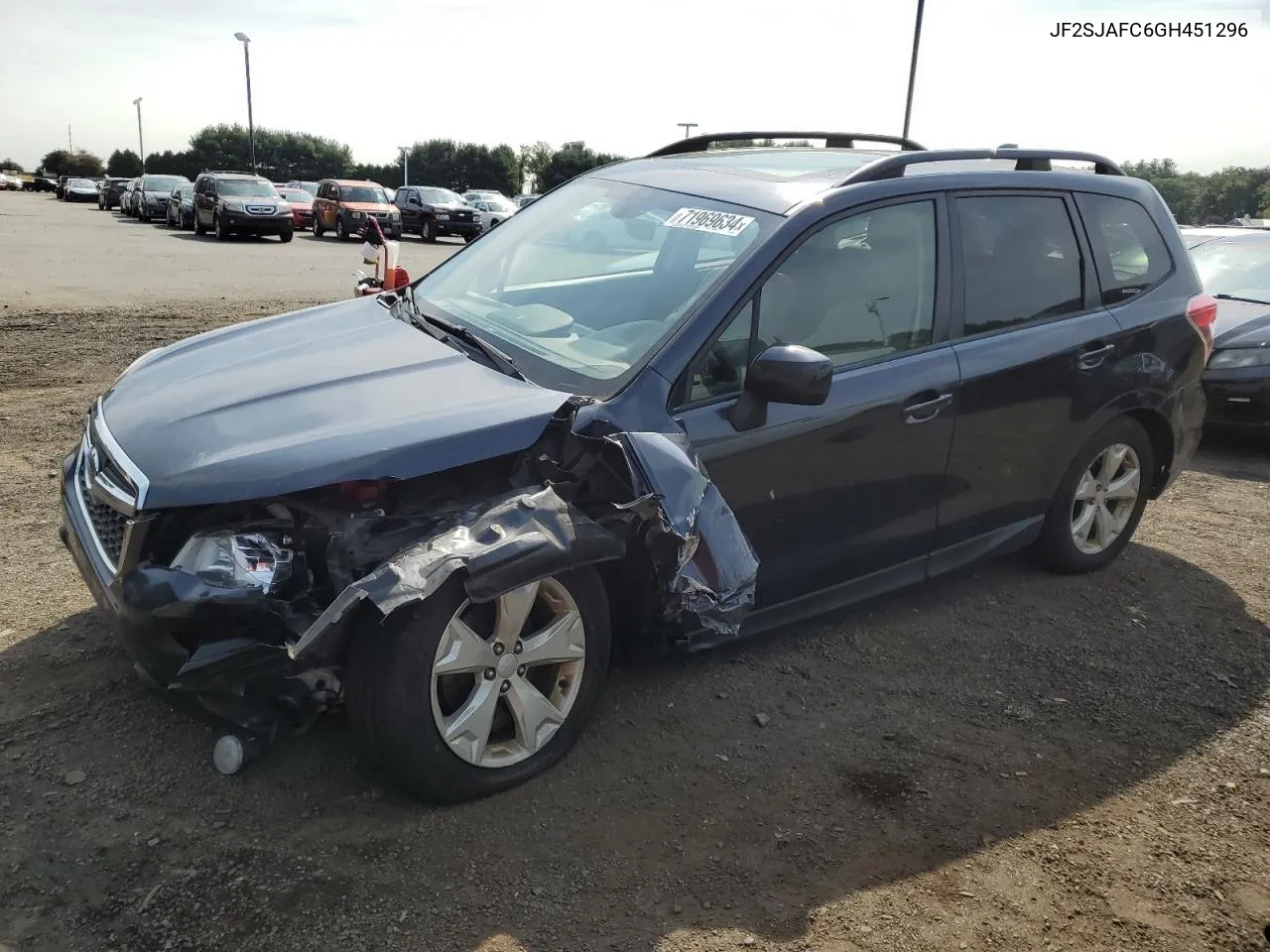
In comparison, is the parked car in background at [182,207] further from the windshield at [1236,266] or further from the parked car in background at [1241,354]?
the parked car in background at [1241,354]

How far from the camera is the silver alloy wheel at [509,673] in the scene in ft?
9.45

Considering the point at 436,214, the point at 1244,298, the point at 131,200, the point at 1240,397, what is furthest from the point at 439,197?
the point at 1240,397

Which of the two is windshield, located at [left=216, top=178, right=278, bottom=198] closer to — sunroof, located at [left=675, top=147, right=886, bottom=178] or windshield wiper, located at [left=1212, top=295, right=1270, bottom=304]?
windshield wiper, located at [left=1212, top=295, right=1270, bottom=304]

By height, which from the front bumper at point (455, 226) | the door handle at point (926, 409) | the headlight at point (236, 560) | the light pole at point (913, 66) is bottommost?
the front bumper at point (455, 226)

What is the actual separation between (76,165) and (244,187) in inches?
3057

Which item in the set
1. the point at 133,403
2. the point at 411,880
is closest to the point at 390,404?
the point at 133,403

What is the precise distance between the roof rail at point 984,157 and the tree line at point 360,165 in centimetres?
6275

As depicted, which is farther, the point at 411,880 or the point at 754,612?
the point at 754,612

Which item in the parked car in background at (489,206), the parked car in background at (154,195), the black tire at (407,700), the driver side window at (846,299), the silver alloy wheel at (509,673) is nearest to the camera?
the black tire at (407,700)

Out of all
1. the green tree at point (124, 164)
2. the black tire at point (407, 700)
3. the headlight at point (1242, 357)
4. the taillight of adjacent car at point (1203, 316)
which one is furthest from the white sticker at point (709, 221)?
the green tree at point (124, 164)

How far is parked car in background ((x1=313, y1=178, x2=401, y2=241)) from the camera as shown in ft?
93.7

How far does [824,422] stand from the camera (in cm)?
352

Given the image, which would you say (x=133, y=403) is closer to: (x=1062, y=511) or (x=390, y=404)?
(x=390, y=404)

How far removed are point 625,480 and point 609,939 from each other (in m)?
1.21
